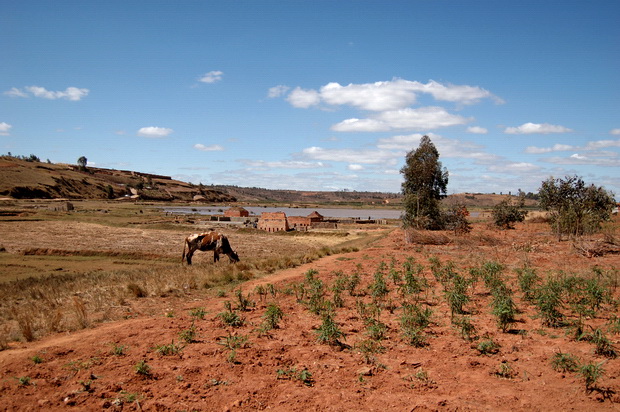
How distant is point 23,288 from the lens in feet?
52.9

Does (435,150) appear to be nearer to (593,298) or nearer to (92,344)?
(593,298)

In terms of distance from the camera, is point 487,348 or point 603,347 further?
point 487,348

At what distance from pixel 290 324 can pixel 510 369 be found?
14.8ft

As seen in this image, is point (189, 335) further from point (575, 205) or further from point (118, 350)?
point (575, 205)

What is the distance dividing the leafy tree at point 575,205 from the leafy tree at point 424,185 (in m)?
11.3

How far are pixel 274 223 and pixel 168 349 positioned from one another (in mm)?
52253

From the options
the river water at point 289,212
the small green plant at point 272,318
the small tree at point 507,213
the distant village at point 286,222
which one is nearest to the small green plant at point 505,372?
the small green plant at point 272,318

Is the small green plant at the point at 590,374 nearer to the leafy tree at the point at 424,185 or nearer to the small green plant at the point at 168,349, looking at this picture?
the small green plant at the point at 168,349

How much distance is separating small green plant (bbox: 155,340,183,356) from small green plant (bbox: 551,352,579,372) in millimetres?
6376

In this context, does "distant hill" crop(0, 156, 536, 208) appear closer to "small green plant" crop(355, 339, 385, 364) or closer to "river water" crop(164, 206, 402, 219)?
"river water" crop(164, 206, 402, 219)

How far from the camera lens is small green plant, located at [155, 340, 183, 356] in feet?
24.0

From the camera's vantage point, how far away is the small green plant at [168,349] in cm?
731

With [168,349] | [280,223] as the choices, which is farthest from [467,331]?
[280,223]

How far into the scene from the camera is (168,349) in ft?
24.2
